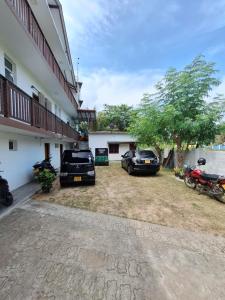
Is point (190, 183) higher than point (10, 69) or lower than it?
lower

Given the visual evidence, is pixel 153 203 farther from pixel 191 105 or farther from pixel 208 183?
pixel 191 105

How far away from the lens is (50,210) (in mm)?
5512

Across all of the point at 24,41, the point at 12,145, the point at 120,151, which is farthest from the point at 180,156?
the point at 120,151

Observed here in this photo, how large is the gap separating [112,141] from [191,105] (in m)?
12.8

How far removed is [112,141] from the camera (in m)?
23.1

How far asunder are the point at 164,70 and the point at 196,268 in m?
11.7

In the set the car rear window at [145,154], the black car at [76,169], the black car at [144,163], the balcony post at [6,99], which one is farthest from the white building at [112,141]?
the balcony post at [6,99]

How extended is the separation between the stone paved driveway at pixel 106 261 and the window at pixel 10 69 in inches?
212

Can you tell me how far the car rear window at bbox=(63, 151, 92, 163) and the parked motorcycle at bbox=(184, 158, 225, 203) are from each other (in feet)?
15.1

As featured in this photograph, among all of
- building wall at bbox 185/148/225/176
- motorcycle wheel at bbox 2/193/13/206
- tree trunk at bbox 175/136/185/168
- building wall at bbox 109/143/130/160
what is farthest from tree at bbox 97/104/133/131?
motorcycle wheel at bbox 2/193/13/206

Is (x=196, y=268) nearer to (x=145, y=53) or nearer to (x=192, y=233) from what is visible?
(x=192, y=233)

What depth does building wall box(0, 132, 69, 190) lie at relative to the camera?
689 centimetres

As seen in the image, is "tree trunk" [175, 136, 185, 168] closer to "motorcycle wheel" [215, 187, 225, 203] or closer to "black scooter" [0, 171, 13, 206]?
"motorcycle wheel" [215, 187, 225, 203]

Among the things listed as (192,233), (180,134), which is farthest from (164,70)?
(192,233)
